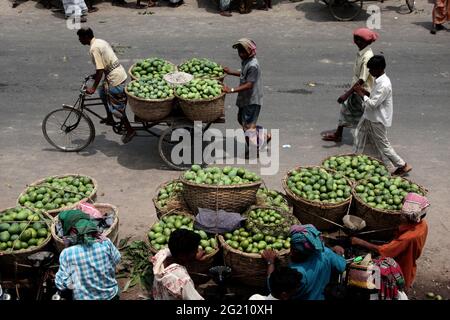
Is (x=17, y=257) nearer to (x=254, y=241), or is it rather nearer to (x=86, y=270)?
(x=86, y=270)

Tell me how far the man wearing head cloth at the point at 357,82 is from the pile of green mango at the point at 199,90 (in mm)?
2049

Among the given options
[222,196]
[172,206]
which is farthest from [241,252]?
[172,206]

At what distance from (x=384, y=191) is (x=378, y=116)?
Answer: 64.0 inches

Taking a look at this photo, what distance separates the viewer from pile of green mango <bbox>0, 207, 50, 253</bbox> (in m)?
6.20

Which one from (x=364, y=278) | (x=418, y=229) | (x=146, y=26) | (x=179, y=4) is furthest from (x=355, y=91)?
(x=179, y=4)

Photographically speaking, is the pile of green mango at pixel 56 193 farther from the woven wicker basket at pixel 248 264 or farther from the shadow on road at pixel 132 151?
the woven wicker basket at pixel 248 264

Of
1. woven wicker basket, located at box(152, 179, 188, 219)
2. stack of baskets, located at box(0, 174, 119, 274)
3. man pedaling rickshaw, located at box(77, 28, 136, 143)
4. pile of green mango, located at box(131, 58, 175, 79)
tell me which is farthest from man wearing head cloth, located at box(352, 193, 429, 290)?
man pedaling rickshaw, located at box(77, 28, 136, 143)

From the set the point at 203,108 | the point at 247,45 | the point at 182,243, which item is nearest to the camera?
the point at 182,243

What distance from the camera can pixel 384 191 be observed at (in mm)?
6855

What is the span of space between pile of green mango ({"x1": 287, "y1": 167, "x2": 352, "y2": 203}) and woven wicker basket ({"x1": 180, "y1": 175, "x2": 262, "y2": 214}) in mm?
632

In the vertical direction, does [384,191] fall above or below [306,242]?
below

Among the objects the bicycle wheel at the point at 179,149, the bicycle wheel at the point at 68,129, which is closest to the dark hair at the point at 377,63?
the bicycle wheel at the point at 179,149

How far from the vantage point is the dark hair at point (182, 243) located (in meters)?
4.84

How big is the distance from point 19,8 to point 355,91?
36.0ft
